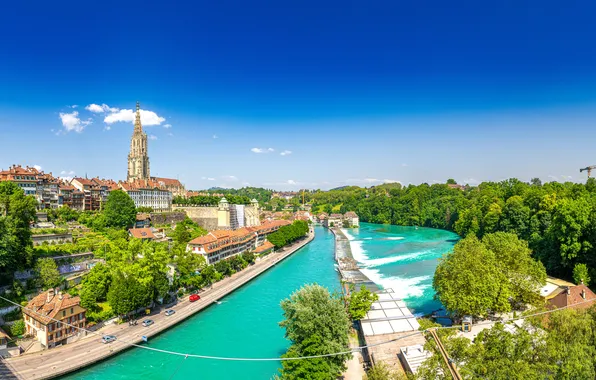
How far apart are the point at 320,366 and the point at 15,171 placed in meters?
32.4

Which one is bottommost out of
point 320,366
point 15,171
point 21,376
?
point 21,376

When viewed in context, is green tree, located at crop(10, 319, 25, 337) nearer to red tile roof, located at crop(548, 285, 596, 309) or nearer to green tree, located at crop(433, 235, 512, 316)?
green tree, located at crop(433, 235, 512, 316)

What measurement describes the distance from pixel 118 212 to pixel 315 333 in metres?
25.3

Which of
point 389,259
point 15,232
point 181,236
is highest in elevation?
point 15,232

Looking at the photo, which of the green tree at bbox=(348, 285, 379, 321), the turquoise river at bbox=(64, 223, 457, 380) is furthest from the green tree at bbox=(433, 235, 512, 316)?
the turquoise river at bbox=(64, 223, 457, 380)

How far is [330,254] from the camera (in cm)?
3775

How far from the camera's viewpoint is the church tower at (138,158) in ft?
183

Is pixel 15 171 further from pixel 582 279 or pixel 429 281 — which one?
pixel 582 279

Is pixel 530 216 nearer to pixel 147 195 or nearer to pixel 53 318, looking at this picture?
pixel 53 318

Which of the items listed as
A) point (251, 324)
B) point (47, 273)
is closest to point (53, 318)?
point (47, 273)

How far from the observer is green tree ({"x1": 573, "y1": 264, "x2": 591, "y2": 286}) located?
18188 millimetres

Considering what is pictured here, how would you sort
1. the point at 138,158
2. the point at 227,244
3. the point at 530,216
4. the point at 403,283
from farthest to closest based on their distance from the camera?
the point at 138,158 < the point at 530,216 < the point at 227,244 < the point at 403,283

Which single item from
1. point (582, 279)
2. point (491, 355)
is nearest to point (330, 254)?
point (582, 279)

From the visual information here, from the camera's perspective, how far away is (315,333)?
11.5 metres
